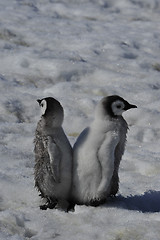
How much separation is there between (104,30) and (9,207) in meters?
7.33

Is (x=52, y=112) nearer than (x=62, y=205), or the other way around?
(x=52, y=112)

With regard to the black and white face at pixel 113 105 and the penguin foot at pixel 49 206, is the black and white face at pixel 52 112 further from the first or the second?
the penguin foot at pixel 49 206

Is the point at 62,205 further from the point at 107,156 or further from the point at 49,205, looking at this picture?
the point at 107,156

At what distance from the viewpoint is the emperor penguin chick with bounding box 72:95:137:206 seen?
422 centimetres

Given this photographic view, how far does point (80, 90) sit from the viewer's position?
26.8 ft

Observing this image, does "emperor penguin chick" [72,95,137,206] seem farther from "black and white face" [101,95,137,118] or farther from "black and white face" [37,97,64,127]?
"black and white face" [37,97,64,127]

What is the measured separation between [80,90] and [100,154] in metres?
4.03

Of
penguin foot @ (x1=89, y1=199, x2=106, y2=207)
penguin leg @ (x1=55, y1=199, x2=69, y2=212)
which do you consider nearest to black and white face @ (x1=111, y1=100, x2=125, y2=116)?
penguin foot @ (x1=89, y1=199, x2=106, y2=207)

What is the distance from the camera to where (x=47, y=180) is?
4305 mm

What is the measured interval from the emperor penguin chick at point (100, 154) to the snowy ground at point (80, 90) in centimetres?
15

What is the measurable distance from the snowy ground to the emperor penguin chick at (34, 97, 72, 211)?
18cm

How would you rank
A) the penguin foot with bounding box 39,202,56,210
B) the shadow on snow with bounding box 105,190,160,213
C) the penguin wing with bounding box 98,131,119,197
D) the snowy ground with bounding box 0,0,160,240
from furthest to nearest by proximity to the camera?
1. the shadow on snow with bounding box 105,190,160,213
2. the penguin foot with bounding box 39,202,56,210
3. the penguin wing with bounding box 98,131,119,197
4. the snowy ground with bounding box 0,0,160,240

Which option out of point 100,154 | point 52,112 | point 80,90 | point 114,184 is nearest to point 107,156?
point 100,154

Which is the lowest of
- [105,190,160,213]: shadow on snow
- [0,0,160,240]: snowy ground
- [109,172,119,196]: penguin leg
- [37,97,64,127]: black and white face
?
[0,0,160,240]: snowy ground
